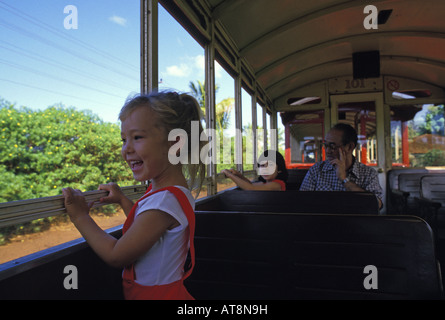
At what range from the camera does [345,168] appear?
8.84 feet

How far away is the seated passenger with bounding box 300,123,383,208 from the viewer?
2.65m

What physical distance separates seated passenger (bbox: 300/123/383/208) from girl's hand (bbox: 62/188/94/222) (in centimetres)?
222

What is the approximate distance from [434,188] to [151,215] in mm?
4071

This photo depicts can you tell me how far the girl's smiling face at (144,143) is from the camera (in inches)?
38.1

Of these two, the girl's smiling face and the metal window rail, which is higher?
the girl's smiling face

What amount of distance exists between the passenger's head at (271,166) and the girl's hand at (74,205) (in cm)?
238

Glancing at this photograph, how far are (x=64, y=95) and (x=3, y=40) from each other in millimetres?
604

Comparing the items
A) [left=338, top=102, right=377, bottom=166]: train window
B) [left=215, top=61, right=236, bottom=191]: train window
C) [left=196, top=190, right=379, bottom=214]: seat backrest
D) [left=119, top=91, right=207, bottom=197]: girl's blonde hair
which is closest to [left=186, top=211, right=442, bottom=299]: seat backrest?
[left=119, top=91, right=207, bottom=197]: girl's blonde hair

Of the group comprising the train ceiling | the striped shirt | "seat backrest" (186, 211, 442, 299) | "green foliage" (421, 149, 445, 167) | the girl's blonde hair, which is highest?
the train ceiling

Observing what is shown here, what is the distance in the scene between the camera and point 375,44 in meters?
4.59

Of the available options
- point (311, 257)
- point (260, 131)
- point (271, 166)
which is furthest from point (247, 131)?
point (311, 257)

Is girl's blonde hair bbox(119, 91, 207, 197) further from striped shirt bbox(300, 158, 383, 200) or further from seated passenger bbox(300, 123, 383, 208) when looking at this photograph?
striped shirt bbox(300, 158, 383, 200)

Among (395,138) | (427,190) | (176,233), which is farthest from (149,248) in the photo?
(395,138)
